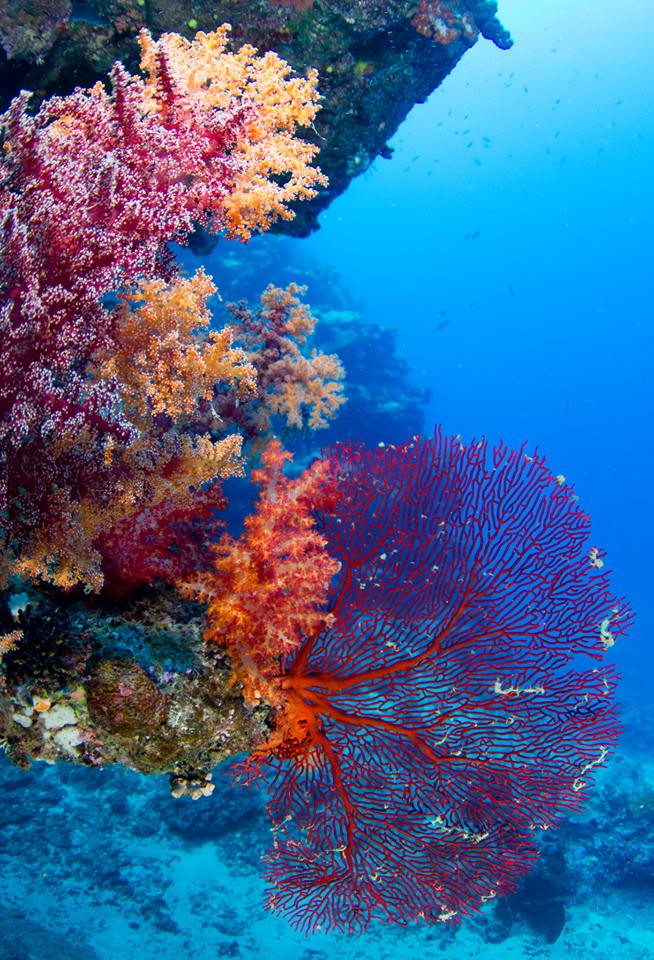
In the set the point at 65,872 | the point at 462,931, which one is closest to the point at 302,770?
the point at 65,872

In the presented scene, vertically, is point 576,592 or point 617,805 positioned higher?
point 617,805

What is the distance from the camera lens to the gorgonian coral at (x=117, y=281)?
2.41 meters

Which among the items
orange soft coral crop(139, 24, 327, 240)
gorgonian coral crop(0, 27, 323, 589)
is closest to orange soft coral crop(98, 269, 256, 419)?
gorgonian coral crop(0, 27, 323, 589)

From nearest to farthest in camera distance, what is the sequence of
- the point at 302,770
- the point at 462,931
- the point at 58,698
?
the point at 58,698 < the point at 302,770 < the point at 462,931

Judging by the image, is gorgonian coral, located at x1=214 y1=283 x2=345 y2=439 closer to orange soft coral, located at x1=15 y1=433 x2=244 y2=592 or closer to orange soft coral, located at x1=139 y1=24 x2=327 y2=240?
orange soft coral, located at x1=15 y1=433 x2=244 y2=592

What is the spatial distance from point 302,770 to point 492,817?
1.57 m

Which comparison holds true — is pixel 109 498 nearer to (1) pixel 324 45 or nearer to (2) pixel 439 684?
(2) pixel 439 684

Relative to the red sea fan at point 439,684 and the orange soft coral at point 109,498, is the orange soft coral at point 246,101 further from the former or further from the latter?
the red sea fan at point 439,684

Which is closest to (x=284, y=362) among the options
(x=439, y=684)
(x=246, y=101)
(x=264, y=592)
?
(x=246, y=101)

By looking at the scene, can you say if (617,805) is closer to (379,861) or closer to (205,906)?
(205,906)

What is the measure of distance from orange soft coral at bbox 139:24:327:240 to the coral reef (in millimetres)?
2923

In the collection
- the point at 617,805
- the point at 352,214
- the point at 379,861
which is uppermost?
the point at 352,214

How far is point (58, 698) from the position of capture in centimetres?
322

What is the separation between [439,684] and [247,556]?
6.20ft
